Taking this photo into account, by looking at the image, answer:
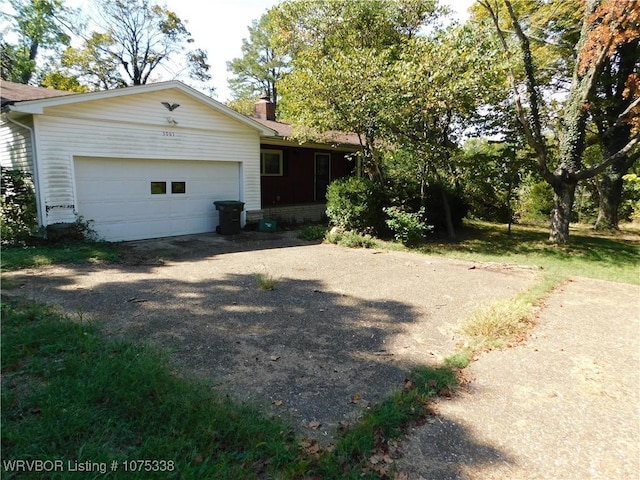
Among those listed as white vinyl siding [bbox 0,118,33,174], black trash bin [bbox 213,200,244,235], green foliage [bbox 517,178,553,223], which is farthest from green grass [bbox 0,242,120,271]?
green foliage [bbox 517,178,553,223]

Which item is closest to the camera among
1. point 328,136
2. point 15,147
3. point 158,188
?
point 15,147

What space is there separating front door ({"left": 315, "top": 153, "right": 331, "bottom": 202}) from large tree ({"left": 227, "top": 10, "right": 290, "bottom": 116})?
19.3 meters

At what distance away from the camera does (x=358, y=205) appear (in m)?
10.0

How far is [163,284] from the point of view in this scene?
573 centimetres

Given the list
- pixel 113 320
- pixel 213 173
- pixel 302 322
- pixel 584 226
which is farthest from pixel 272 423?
pixel 584 226

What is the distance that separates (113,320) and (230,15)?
11.2 m

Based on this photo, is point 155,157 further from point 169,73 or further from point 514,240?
point 169,73

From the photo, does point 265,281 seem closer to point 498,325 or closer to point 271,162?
point 498,325

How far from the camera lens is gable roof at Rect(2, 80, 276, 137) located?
715cm

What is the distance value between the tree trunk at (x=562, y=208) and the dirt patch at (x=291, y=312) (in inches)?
143

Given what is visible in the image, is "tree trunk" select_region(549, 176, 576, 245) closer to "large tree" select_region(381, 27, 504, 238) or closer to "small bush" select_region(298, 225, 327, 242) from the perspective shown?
"large tree" select_region(381, 27, 504, 238)

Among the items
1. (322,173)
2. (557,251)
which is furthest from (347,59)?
(557,251)

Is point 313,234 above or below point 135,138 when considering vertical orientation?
below

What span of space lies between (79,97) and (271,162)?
669 cm
